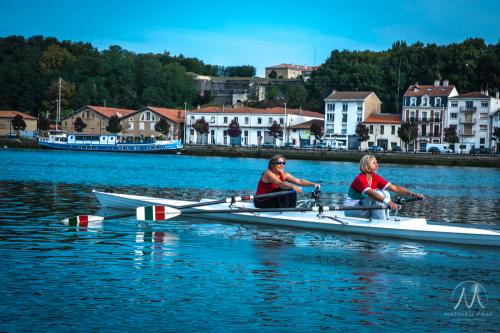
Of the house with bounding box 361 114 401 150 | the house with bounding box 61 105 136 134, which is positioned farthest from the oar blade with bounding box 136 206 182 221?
the house with bounding box 61 105 136 134

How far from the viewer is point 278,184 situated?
20031 millimetres

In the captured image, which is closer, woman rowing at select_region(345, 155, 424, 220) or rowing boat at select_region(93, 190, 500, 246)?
woman rowing at select_region(345, 155, 424, 220)

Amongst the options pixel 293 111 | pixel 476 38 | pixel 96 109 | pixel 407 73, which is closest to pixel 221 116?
pixel 293 111

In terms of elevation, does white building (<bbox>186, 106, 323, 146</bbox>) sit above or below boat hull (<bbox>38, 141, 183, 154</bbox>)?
above

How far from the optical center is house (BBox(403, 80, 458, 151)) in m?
109

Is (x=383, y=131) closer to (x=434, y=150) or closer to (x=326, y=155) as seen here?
(x=434, y=150)

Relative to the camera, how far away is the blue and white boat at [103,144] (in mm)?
109562

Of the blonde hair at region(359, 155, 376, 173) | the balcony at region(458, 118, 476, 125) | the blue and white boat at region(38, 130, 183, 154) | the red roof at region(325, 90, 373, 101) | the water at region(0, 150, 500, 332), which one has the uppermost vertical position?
the red roof at region(325, 90, 373, 101)

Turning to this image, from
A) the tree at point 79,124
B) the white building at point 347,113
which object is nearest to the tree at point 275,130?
the white building at point 347,113

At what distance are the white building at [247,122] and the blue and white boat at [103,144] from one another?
34.6ft

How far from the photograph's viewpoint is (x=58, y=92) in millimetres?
137500

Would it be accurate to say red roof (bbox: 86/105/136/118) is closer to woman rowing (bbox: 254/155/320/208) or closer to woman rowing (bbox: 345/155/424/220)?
woman rowing (bbox: 254/155/320/208)

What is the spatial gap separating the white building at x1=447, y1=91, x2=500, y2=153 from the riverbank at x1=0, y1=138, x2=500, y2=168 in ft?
42.5

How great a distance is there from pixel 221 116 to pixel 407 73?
31.2 metres
